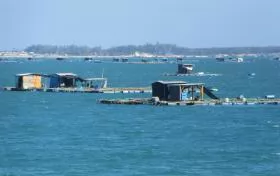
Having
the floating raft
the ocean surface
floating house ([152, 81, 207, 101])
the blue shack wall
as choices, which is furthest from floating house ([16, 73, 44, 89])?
floating house ([152, 81, 207, 101])

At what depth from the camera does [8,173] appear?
39.1 meters

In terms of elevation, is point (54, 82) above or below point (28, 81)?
below

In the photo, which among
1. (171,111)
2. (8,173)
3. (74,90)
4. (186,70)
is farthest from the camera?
(186,70)

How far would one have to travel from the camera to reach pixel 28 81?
325 feet

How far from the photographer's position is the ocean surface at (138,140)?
4041 centimetres

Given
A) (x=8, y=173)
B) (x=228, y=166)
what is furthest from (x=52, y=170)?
(x=228, y=166)

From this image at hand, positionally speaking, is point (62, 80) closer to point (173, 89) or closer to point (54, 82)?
point (54, 82)

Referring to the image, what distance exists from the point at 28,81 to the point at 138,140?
5019 centimetres

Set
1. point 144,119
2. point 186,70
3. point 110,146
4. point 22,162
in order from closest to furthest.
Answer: point 22,162
point 110,146
point 144,119
point 186,70

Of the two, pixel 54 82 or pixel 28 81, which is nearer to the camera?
pixel 28 81

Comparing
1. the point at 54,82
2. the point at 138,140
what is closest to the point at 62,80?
the point at 54,82

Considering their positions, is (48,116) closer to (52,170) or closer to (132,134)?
(132,134)

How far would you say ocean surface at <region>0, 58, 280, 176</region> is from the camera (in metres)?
40.4

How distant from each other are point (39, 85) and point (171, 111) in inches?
1341
